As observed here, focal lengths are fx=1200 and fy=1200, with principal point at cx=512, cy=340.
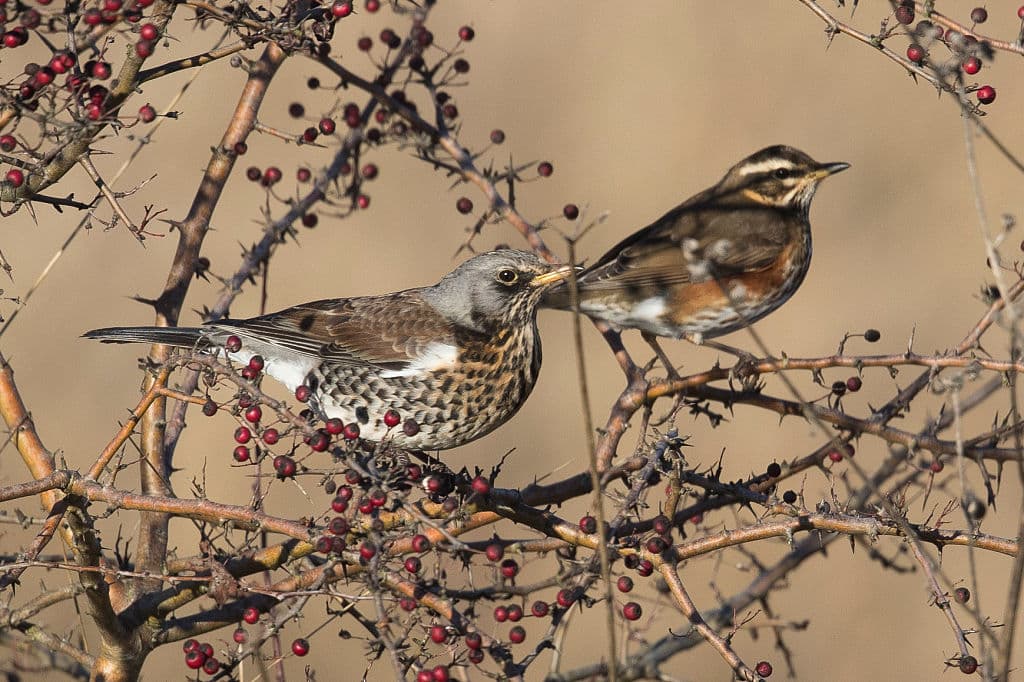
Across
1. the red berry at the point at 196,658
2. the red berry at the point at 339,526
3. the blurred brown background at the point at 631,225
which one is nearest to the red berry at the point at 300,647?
the red berry at the point at 196,658

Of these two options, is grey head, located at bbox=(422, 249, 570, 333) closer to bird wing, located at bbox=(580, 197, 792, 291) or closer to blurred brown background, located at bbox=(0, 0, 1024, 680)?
bird wing, located at bbox=(580, 197, 792, 291)

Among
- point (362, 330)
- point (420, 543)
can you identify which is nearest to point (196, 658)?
point (420, 543)

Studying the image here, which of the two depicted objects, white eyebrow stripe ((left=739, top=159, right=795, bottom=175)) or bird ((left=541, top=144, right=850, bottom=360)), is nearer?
bird ((left=541, top=144, right=850, bottom=360))

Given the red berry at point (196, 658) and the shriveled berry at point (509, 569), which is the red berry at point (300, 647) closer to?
the red berry at point (196, 658)

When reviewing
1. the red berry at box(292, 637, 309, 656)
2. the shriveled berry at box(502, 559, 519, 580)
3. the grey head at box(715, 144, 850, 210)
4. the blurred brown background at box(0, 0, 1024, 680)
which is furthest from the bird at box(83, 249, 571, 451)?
the blurred brown background at box(0, 0, 1024, 680)

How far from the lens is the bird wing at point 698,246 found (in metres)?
5.98

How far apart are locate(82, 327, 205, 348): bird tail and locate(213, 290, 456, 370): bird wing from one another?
33 cm

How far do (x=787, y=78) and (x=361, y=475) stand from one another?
7903 millimetres

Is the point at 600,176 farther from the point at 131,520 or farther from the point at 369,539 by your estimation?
the point at 369,539

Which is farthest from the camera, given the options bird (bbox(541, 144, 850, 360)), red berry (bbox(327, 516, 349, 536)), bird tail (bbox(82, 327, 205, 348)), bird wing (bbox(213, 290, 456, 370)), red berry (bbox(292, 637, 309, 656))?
bird (bbox(541, 144, 850, 360))

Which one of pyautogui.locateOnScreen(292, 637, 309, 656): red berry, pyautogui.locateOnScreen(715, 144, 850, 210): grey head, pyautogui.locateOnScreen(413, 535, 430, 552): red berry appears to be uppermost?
pyautogui.locateOnScreen(715, 144, 850, 210): grey head

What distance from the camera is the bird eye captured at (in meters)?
5.17

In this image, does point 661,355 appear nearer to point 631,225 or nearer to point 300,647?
point 300,647

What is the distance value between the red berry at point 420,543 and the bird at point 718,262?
242cm
